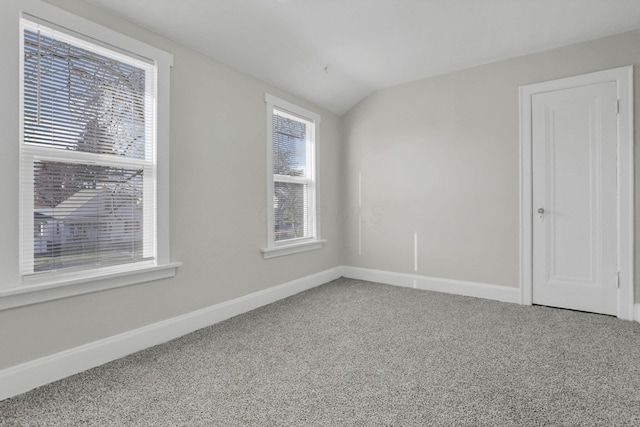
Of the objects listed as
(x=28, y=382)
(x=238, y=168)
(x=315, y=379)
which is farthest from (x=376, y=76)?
(x=28, y=382)

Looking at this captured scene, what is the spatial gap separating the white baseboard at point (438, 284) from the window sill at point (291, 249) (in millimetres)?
712

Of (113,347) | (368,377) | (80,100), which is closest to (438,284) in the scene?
(368,377)

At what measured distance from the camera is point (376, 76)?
146 inches

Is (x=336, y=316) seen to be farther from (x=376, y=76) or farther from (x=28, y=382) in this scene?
(x=376, y=76)

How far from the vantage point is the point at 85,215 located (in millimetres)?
2020

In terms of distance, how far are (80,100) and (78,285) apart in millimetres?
1121

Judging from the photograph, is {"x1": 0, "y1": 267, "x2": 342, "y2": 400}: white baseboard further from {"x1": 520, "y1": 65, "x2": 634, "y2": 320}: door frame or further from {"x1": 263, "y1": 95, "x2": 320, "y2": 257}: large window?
{"x1": 520, "y1": 65, "x2": 634, "y2": 320}: door frame

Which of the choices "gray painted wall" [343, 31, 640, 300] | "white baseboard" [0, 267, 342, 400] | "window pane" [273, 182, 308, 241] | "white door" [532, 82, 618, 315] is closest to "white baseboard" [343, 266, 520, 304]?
"gray painted wall" [343, 31, 640, 300]

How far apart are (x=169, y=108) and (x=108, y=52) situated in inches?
19.0

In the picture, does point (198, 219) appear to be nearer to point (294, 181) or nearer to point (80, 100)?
point (80, 100)

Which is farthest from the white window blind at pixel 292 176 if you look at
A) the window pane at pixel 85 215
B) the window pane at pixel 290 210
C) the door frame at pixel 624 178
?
the door frame at pixel 624 178

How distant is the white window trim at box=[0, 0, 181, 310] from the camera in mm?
1746

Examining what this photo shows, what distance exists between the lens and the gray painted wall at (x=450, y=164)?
3.24 m

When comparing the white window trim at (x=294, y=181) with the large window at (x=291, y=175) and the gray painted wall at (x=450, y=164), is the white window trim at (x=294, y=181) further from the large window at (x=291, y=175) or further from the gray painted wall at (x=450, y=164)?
the gray painted wall at (x=450, y=164)
